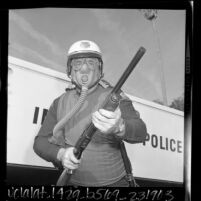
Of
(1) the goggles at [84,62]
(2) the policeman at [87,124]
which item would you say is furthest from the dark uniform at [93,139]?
(1) the goggles at [84,62]

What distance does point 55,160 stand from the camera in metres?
1.98

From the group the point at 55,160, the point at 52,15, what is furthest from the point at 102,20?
the point at 55,160

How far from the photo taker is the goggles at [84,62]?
2.02 meters

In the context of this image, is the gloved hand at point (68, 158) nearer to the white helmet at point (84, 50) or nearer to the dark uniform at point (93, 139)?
the dark uniform at point (93, 139)

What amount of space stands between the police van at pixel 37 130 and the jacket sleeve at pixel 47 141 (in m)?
0.02

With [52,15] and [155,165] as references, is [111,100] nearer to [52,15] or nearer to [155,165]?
[155,165]

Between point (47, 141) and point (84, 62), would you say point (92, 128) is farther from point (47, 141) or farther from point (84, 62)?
point (84, 62)

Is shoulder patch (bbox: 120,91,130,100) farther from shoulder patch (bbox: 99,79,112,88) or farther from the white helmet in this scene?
the white helmet

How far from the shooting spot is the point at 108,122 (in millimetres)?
1943

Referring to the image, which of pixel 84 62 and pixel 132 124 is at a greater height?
pixel 84 62

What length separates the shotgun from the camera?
196 cm

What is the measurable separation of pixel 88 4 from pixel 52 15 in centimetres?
19

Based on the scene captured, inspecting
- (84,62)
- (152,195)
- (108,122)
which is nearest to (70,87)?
(84,62)

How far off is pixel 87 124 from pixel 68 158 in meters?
0.19
